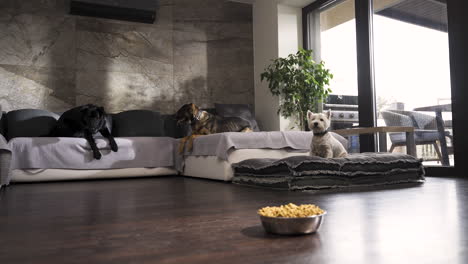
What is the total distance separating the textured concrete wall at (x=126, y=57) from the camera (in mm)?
5508

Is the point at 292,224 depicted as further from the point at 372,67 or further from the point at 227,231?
the point at 372,67

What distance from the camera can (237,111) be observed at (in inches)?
244

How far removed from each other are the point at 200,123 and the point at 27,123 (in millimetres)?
2183

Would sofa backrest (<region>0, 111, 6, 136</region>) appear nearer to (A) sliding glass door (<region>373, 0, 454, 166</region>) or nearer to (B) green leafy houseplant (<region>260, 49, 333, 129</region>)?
(B) green leafy houseplant (<region>260, 49, 333, 129</region>)

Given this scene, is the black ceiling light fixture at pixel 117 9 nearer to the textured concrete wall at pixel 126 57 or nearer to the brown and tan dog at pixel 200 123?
the textured concrete wall at pixel 126 57

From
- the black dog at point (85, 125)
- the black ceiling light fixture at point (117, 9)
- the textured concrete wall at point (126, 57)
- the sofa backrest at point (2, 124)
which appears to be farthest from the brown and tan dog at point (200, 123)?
the sofa backrest at point (2, 124)

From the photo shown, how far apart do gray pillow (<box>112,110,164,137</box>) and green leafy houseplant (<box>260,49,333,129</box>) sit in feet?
5.82

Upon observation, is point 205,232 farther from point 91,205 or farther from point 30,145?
point 30,145

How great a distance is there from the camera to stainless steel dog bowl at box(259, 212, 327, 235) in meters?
1.40

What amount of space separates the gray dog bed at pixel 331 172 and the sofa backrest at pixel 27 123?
292cm

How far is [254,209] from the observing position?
2.03m

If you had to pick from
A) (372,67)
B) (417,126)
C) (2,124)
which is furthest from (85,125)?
(417,126)

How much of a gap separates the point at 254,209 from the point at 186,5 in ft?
17.1

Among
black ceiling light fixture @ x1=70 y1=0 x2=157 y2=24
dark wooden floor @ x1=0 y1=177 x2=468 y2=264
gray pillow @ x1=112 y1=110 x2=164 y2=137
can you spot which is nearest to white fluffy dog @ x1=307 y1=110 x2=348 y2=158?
dark wooden floor @ x1=0 y1=177 x2=468 y2=264
